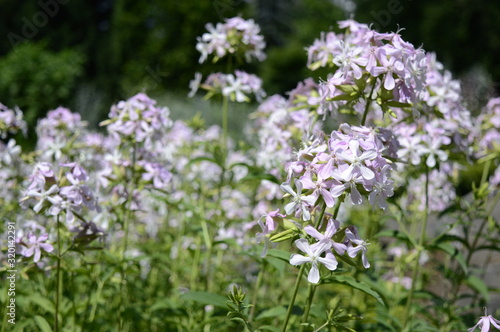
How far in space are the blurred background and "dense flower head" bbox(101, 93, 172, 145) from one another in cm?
744

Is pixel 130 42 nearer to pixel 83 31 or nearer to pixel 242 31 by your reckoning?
pixel 83 31

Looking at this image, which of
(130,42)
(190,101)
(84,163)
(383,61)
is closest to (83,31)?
(130,42)

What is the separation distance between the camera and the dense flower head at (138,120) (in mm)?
2217

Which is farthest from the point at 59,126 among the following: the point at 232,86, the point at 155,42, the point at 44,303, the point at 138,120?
the point at 155,42

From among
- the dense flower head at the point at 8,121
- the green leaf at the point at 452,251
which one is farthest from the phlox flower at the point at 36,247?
the green leaf at the point at 452,251

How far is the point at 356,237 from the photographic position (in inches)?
54.9

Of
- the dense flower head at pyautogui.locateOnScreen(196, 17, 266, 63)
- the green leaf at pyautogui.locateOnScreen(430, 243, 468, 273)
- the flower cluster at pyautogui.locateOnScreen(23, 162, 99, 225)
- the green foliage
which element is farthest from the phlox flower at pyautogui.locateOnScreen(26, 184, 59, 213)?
the green foliage

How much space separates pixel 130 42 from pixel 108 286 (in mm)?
16644

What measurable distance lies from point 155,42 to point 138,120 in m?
16.1

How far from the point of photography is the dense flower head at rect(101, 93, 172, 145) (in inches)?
87.3

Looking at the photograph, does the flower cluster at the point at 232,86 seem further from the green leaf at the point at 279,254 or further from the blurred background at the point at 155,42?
the blurred background at the point at 155,42

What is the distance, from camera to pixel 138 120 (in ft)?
7.36

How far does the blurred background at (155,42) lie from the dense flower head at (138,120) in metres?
7.44

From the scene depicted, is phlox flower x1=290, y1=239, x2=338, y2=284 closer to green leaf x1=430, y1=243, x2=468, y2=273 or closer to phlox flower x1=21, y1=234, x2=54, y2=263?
green leaf x1=430, y1=243, x2=468, y2=273
